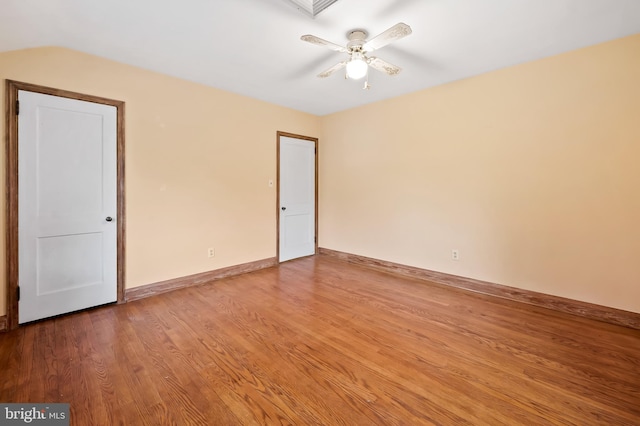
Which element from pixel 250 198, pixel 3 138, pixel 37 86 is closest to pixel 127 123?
pixel 37 86

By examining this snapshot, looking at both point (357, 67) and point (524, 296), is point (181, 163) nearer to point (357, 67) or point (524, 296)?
point (357, 67)

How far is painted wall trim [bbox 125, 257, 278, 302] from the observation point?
3111 mm

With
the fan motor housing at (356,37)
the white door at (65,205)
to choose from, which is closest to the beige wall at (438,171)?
the white door at (65,205)

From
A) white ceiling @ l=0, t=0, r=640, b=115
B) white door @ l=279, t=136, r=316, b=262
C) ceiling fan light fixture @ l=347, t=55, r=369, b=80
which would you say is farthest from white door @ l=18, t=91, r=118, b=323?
ceiling fan light fixture @ l=347, t=55, r=369, b=80

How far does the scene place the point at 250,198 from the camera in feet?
13.8

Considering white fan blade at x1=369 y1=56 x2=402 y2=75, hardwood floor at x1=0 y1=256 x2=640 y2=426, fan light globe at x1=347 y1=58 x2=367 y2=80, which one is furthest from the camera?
white fan blade at x1=369 y1=56 x2=402 y2=75

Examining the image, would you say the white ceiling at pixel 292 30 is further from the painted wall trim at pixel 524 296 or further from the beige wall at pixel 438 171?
the painted wall trim at pixel 524 296

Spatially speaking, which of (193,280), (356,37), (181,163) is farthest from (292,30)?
(193,280)

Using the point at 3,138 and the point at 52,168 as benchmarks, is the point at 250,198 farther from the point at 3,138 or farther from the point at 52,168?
the point at 3,138

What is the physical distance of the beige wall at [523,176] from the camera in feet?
8.36

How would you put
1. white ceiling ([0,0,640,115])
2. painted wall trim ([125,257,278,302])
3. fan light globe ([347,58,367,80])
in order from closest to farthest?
white ceiling ([0,0,640,115]) → fan light globe ([347,58,367,80]) → painted wall trim ([125,257,278,302])

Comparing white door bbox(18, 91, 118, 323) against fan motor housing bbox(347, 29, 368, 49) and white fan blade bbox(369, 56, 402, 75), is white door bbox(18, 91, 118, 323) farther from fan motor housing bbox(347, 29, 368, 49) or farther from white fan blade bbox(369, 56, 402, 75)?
white fan blade bbox(369, 56, 402, 75)

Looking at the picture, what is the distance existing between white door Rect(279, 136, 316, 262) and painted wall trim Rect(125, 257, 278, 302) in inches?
18.8

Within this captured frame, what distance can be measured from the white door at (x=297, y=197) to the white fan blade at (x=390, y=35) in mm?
2550
